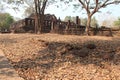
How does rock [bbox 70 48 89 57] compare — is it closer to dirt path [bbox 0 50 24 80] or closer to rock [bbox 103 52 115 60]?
rock [bbox 103 52 115 60]

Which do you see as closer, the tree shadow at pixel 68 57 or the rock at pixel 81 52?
the tree shadow at pixel 68 57

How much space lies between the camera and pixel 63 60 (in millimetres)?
9734

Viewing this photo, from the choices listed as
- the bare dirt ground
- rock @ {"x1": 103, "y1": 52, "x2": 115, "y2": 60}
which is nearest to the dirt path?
the bare dirt ground

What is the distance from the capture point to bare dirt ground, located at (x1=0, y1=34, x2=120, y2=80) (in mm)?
8430

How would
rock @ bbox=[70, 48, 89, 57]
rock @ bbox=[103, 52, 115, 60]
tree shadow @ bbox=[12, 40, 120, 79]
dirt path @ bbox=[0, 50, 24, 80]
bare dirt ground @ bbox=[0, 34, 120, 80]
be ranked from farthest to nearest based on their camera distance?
rock @ bbox=[70, 48, 89, 57] < rock @ bbox=[103, 52, 115, 60] < tree shadow @ bbox=[12, 40, 120, 79] < bare dirt ground @ bbox=[0, 34, 120, 80] < dirt path @ bbox=[0, 50, 24, 80]

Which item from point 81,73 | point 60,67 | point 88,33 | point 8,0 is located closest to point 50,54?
point 60,67

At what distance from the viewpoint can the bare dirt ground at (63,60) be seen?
27.7ft

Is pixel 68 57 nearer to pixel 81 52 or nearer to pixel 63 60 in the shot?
pixel 63 60

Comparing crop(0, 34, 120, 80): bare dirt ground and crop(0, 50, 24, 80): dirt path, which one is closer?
crop(0, 50, 24, 80): dirt path

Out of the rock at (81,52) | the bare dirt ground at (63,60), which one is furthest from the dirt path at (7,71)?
the rock at (81,52)

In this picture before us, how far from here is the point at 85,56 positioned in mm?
10273

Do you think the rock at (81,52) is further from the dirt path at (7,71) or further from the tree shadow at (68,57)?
the dirt path at (7,71)

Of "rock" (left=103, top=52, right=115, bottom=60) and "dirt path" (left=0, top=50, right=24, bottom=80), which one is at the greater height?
"rock" (left=103, top=52, right=115, bottom=60)

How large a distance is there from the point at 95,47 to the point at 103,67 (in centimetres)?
242
